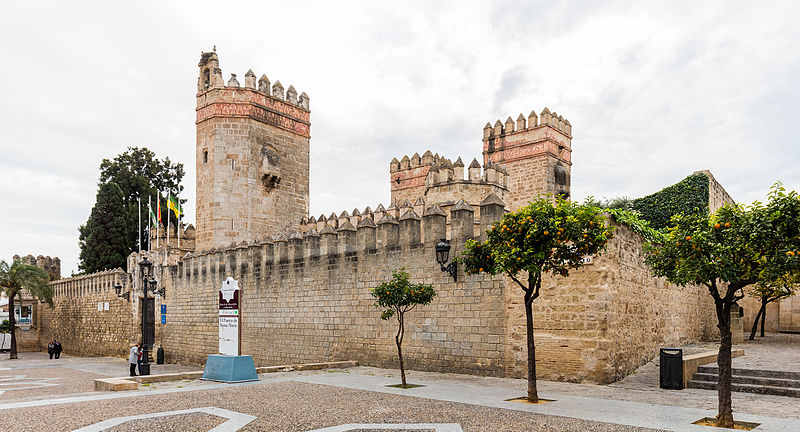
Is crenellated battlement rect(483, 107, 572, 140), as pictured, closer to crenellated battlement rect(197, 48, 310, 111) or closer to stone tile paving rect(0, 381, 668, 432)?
crenellated battlement rect(197, 48, 310, 111)

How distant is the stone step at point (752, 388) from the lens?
10.0 meters

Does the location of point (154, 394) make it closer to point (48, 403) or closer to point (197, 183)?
point (48, 403)

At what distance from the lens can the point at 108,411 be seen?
880cm

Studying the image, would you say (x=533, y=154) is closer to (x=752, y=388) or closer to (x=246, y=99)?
(x=246, y=99)

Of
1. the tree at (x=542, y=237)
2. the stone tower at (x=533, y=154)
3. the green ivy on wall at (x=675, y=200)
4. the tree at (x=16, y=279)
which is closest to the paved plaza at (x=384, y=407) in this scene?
the tree at (x=542, y=237)

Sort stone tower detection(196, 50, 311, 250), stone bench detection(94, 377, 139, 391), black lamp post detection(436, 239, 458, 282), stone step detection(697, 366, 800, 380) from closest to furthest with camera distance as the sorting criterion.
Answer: stone step detection(697, 366, 800, 380), stone bench detection(94, 377, 139, 391), black lamp post detection(436, 239, 458, 282), stone tower detection(196, 50, 311, 250)

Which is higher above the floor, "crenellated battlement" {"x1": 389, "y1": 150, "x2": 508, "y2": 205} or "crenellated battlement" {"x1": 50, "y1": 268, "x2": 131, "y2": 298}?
"crenellated battlement" {"x1": 389, "y1": 150, "x2": 508, "y2": 205}

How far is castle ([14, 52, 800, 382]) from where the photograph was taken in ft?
41.1

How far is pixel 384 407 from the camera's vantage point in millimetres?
9125

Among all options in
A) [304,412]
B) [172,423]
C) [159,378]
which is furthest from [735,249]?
[159,378]

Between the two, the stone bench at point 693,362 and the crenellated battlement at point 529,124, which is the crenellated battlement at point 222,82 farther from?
the stone bench at point 693,362

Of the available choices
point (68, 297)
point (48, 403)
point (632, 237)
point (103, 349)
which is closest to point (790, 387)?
point (632, 237)

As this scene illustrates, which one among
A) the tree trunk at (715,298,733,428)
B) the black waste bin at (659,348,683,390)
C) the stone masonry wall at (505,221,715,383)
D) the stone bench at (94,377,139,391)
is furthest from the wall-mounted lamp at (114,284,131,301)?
the tree trunk at (715,298,733,428)

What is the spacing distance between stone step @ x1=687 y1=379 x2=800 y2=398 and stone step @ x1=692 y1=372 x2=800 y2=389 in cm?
17
